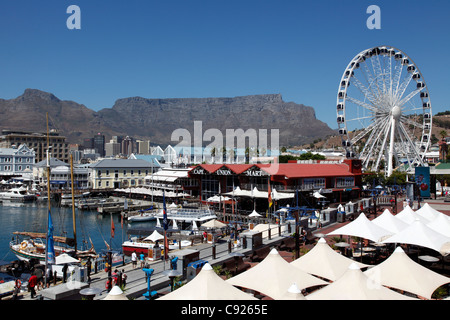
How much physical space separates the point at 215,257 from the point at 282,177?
92.1 feet

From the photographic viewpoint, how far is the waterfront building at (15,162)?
11012 cm

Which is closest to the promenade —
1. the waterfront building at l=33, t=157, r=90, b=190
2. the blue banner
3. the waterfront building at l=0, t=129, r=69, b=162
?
→ the blue banner

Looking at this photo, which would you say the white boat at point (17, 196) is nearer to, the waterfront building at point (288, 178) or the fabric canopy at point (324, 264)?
the waterfront building at point (288, 178)

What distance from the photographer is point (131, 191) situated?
72125 mm

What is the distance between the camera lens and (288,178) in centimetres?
4466

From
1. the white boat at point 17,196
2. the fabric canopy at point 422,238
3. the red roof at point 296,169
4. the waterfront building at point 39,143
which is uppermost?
the waterfront building at point 39,143

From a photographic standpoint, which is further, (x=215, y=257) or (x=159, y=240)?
(x=159, y=240)

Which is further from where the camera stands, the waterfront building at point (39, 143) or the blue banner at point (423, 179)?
the waterfront building at point (39, 143)

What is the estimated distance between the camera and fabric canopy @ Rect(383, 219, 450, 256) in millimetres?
15875

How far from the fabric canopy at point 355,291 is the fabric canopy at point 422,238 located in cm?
701

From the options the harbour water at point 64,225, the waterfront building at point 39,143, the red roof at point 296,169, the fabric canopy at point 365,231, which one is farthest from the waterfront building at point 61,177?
the fabric canopy at point 365,231
